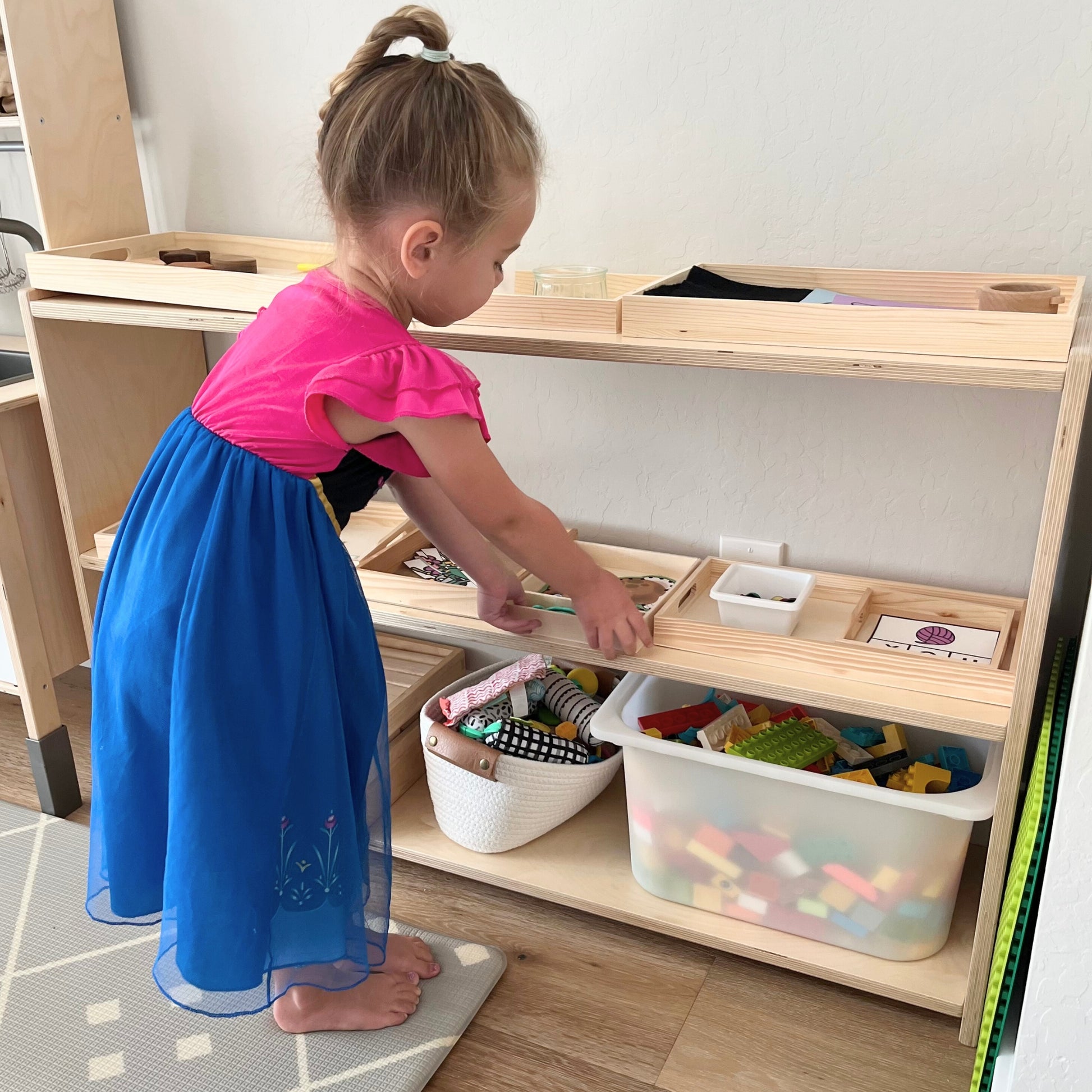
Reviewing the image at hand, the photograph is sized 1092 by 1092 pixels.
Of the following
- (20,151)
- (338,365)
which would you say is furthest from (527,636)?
(20,151)

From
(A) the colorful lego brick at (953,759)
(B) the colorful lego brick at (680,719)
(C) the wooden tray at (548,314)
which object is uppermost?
(C) the wooden tray at (548,314)

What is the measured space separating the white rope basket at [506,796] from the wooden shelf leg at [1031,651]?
0.51 m

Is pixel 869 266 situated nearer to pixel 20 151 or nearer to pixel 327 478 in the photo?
pixel 327 478

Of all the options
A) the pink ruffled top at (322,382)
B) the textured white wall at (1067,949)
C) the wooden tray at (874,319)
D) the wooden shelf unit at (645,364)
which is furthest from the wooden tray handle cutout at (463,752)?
the textured white wall at (1067,949)

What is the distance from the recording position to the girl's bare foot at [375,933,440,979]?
1312 mm

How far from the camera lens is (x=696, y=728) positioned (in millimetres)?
1385

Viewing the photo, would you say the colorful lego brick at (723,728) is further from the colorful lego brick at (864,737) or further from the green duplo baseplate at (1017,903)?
the green duplo baseplate at (1017,903)

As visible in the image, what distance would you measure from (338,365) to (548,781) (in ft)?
2.25

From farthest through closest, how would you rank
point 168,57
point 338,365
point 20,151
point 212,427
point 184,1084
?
point 20,151
point 168,57
point 184,1084
point 212,427
point 338,365

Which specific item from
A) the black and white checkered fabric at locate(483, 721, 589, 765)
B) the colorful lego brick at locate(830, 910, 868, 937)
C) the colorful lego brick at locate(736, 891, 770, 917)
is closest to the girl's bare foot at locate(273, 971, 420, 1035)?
the black and white checkered fabric at locate(483, 721, 589, 765)

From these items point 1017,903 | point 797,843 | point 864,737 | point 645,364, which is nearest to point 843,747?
point 864,737

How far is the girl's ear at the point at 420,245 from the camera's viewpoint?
3.01ft

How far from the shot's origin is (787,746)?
131cm

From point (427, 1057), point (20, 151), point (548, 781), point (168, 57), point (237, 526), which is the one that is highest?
point (168, 57)
